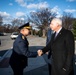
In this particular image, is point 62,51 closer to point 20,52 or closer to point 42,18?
point 20,52

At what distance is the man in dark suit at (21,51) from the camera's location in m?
Result: 5.08

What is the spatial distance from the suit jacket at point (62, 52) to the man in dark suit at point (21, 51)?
2.17ft

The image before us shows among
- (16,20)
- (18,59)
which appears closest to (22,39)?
(18,59)

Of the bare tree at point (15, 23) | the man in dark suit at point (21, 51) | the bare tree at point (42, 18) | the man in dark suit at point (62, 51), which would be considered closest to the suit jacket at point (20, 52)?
the man in dark suit at point (21, 51)

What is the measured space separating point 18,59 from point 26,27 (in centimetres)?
76

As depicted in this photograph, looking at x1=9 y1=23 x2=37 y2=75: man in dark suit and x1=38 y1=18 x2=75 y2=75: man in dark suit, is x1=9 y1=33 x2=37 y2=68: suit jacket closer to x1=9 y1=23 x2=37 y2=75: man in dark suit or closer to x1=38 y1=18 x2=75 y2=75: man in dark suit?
x1=9 y1=23 x2=37 y2=75: man in dark suit

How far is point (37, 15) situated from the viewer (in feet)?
232

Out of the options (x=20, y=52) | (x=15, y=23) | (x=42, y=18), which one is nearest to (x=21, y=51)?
(x=20, y=52)

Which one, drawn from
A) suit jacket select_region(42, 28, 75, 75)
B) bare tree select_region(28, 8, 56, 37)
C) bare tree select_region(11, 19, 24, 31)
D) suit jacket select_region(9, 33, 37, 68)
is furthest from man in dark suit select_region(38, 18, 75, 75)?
bare tree select_region(11, 19, 24, 31)

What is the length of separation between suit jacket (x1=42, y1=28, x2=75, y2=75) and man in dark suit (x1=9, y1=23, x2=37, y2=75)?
66cm

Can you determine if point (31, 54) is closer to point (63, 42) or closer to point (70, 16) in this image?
point (63, 42)

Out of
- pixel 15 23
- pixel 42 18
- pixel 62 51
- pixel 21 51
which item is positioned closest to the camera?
pixel 62 51

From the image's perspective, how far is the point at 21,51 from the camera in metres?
5.06

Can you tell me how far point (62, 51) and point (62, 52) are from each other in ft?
0.07
